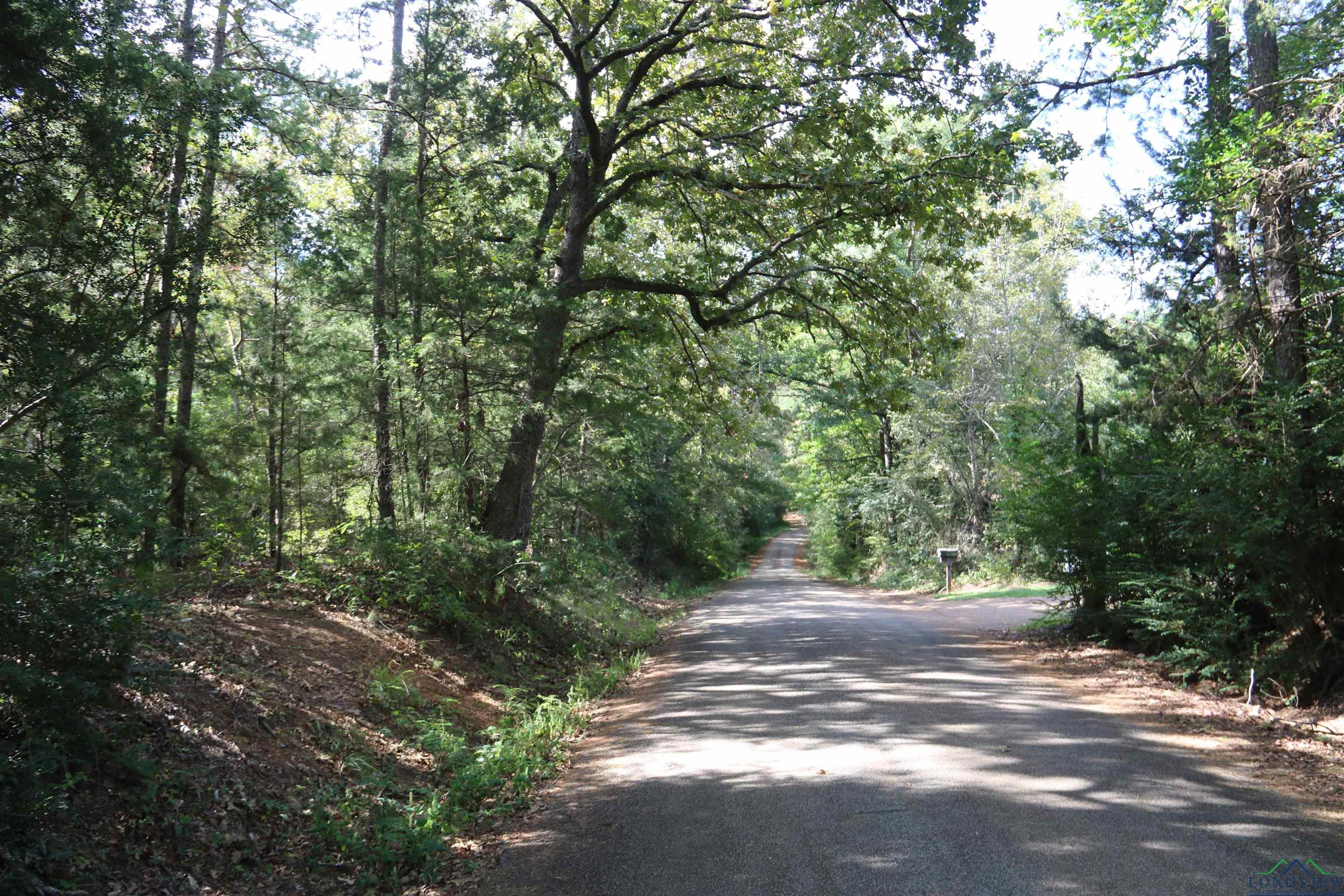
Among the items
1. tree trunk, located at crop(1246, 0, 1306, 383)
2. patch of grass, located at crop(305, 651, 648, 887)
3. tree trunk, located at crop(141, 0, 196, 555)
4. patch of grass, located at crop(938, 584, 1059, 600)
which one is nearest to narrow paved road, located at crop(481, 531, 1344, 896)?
patch of grass, located at crop(305, 651, 648, 887)

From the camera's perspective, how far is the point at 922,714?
7.97m

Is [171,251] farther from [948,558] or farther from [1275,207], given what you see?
[948,558]

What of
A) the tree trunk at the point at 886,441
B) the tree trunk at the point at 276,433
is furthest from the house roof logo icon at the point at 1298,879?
the tree trunk at the point at 886,441

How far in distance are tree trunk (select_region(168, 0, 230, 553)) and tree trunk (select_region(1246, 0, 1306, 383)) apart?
899 centimetres

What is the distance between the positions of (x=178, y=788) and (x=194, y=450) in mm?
4359

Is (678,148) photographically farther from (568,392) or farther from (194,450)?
(194,450)

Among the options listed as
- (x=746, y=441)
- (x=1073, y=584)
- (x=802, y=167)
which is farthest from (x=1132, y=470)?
(x=746, y=441)

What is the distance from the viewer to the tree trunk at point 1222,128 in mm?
8859

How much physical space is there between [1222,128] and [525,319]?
913 cm

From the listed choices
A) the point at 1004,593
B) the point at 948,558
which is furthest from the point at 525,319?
the point at 948,558

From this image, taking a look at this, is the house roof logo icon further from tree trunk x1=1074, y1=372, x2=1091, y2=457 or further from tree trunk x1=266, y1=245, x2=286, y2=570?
tree trunk x1=266, y1=245, x2=286, y2=570

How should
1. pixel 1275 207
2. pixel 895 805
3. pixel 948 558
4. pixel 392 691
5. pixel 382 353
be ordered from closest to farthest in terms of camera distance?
pixel 895 805
pixel 1275 207
pixel 392 691
pixel 382 353
pixel 948 558

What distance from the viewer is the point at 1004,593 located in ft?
71.4

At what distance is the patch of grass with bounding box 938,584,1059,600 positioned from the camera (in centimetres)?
2083
